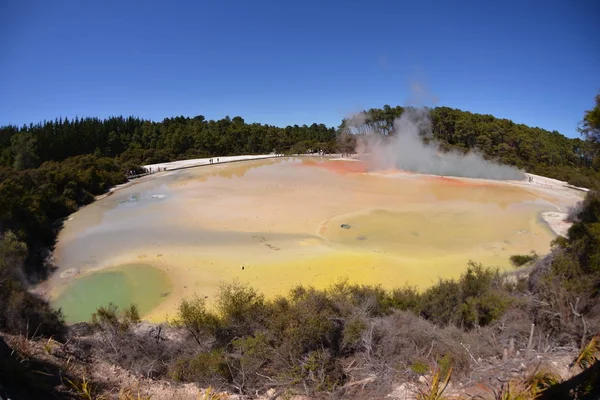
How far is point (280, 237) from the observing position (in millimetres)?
15938

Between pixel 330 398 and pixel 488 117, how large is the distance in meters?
51.2

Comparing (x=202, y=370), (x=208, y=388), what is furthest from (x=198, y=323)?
(x=208, y=388)

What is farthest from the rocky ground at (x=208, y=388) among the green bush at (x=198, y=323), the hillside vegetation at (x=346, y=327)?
the green bush at (x=198, y=323)

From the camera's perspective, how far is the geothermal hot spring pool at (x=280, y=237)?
11531 millimetres

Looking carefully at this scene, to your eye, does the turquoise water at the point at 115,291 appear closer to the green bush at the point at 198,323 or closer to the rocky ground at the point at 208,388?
the green bush at the point at 198,323

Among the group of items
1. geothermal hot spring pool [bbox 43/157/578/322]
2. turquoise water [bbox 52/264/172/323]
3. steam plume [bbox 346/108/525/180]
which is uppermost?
steam plume [bbox 346/108/525/180]

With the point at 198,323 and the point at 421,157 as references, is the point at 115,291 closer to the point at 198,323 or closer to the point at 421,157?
the point at 198,323

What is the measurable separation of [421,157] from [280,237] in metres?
26.3

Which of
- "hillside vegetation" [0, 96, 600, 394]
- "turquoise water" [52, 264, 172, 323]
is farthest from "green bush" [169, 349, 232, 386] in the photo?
"turquoise water" [52, 264, 172, 323]

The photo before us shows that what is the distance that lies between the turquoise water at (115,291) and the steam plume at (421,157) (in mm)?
29677

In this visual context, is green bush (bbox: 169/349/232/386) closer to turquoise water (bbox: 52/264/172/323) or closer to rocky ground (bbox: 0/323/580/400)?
rocky ground (bbox: 0/323/580/400)

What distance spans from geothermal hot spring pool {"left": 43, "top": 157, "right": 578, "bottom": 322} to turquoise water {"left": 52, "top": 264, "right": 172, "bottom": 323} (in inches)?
1.6

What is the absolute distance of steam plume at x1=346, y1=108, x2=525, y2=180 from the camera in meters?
33.7

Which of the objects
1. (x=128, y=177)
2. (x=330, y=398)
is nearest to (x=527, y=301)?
(x=330, y=398)
